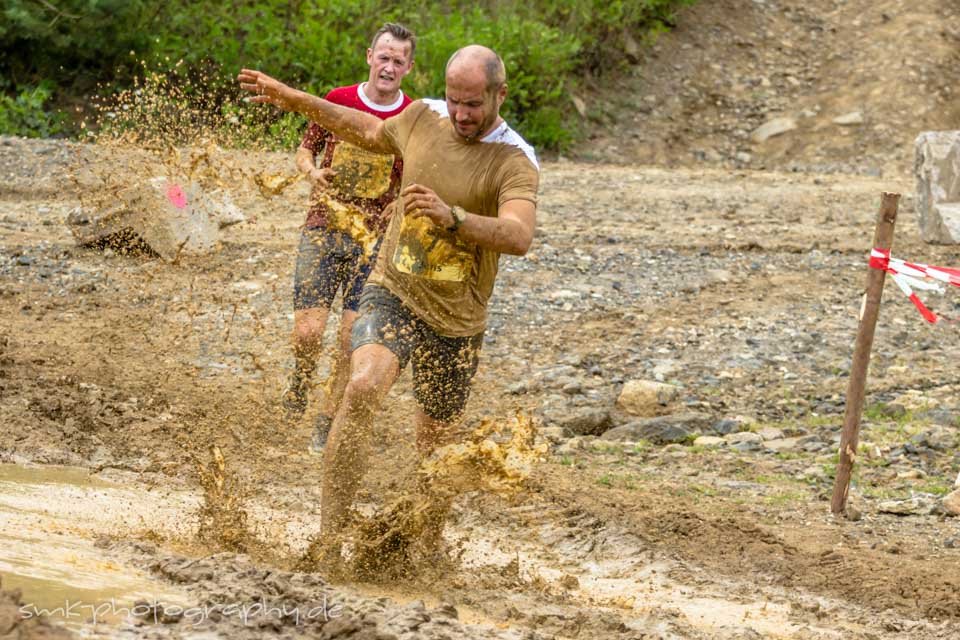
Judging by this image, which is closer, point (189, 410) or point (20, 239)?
point (189, 410)

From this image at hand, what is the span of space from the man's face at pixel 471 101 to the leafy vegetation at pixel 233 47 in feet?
32.1

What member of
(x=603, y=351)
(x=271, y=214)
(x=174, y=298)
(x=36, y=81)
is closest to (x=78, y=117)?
(x=36, y=81)

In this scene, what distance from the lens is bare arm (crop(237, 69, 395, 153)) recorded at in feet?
17.7

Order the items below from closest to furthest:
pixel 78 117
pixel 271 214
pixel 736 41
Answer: pixel 271 214 < pixel 78 117 < pixel 736 41

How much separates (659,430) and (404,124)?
11.2ft

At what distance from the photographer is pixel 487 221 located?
4.81m

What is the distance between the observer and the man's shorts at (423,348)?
5.07 meters

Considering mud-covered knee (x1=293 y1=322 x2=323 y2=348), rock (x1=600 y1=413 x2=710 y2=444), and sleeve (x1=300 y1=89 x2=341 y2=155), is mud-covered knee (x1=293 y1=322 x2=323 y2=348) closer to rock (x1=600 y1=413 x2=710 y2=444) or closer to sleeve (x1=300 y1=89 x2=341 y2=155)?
sleeve (x1=300 y1=89 x2=341 y2=155)

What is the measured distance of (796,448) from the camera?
26.2 feet

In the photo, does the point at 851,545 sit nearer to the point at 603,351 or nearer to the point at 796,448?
the point at 796,448

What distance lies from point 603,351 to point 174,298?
305 centimetres

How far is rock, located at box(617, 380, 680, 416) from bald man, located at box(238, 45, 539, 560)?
3.34m

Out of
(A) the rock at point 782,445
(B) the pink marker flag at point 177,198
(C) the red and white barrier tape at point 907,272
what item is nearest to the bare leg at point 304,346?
(C) the red and white barrier tape at point 907,272

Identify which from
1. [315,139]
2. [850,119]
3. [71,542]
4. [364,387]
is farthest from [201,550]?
[850,119]
